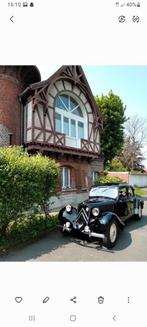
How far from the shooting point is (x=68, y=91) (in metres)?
12.5

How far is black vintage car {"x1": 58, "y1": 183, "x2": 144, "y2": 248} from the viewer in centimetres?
505

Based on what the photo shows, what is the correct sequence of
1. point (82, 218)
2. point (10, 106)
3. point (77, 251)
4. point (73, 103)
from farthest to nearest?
point (73, 103) → point (10, 106) → point (82, 218) → point (77, 251)

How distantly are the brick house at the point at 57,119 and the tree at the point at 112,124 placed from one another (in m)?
2.43

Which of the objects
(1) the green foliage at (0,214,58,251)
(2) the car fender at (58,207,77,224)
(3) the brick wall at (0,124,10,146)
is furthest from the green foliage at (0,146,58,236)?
(3) the brick wall at (0,124,10,146)

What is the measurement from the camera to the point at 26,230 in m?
5.70

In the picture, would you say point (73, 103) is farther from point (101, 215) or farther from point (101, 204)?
point (101, 215)

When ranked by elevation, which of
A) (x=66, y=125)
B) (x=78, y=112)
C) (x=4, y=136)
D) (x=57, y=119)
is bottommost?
(x=4, y=136)

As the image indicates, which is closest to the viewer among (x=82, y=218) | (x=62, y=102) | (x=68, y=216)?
(x=82, y=218)

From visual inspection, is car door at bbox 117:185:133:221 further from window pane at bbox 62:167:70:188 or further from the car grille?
window pane at bbox 62:167:70:188

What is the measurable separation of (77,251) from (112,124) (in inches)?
535

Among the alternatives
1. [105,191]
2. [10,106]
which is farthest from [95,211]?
[10,106]

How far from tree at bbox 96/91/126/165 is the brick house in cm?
243
